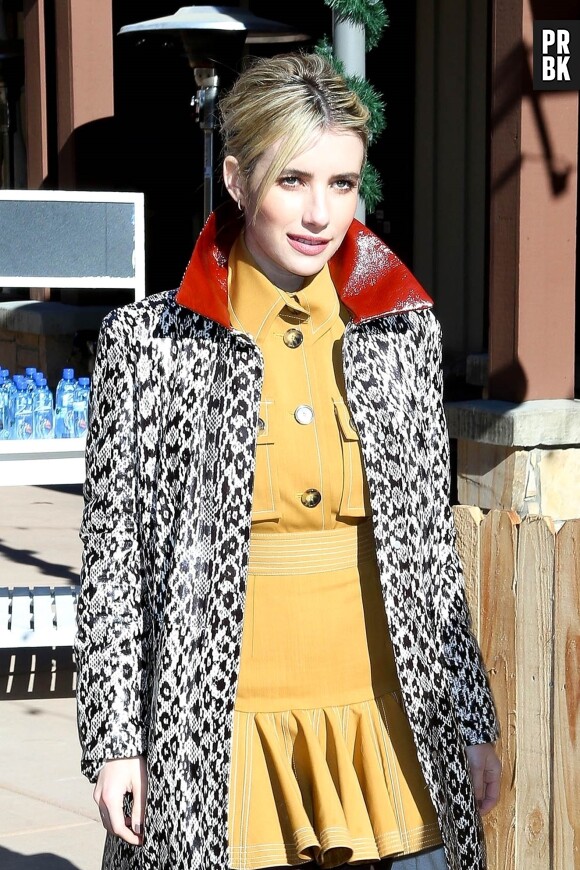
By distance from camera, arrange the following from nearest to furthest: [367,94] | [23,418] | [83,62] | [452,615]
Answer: [452,615]
[367,94]
[23,418]
[83,62]

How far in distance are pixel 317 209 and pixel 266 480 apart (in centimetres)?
43

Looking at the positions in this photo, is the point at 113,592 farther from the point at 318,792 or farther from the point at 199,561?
the point at 318,792

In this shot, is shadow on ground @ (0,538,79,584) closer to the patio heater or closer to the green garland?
the patio heater

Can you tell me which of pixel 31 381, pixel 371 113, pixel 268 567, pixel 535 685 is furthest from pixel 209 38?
pixel 268 567

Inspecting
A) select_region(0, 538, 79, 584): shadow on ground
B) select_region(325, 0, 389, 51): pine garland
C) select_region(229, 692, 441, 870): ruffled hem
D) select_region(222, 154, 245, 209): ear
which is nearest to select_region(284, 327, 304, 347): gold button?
select_region(222, 154, 245, 209): ear

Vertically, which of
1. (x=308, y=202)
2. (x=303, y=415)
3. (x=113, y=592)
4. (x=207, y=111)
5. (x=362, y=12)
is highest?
(x=207, y=111)

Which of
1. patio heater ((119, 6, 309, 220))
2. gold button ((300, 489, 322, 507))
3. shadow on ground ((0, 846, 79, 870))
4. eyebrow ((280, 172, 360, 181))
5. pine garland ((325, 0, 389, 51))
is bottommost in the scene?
shadow on ground ((0, 846, 79, 870))

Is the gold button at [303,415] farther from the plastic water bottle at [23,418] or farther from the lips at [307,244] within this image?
the plastic water bottle at [23,418]

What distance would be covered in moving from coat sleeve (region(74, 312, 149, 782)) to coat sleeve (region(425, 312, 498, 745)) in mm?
508

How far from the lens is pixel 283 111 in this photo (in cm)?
225

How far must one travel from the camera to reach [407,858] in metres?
2.31

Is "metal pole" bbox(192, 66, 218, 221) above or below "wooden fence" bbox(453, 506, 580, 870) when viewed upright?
above

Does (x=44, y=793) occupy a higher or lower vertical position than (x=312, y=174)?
lower

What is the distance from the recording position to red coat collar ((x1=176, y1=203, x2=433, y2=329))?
7.80ft
